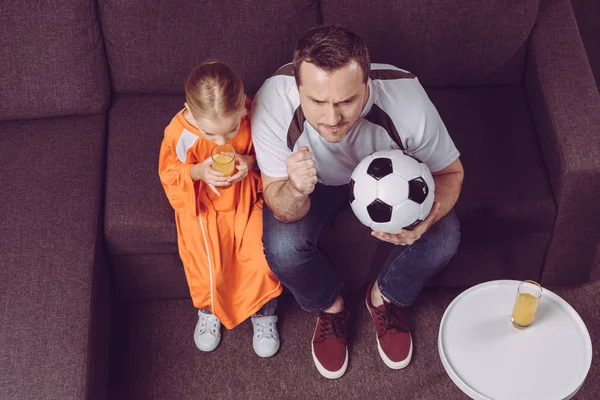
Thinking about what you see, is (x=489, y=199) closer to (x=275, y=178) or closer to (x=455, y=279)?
(x=455, y=279)

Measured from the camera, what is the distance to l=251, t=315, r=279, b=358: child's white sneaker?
2302 mm

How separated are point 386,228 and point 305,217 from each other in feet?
0.98

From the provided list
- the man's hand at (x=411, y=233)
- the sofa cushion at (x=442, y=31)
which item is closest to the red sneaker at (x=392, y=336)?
the man's hand at (x=411, y=233)

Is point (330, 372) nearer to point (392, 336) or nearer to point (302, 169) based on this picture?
point (392, 336)

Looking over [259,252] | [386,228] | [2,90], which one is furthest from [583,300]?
[2,90]

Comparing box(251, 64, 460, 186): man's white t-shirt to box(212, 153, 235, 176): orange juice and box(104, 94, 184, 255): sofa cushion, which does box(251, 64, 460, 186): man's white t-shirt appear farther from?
box(104, 94, 184, 255): sofa cushion

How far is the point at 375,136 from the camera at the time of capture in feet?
6.50

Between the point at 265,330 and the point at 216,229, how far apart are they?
42cm

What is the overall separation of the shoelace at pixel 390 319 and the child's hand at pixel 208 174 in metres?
0.69

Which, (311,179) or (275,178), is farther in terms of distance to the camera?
(275,178)

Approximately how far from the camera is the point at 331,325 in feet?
7.48

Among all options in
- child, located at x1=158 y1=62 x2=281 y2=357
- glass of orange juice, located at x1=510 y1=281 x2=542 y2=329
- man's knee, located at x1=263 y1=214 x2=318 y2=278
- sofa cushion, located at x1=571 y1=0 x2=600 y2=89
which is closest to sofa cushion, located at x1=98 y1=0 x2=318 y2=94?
child, located at x1=158 y1=62 x2=281 y2=357

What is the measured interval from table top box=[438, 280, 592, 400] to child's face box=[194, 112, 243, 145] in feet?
2.36

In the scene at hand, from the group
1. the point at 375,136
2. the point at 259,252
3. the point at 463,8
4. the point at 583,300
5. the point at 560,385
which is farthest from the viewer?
the point at 583,300
